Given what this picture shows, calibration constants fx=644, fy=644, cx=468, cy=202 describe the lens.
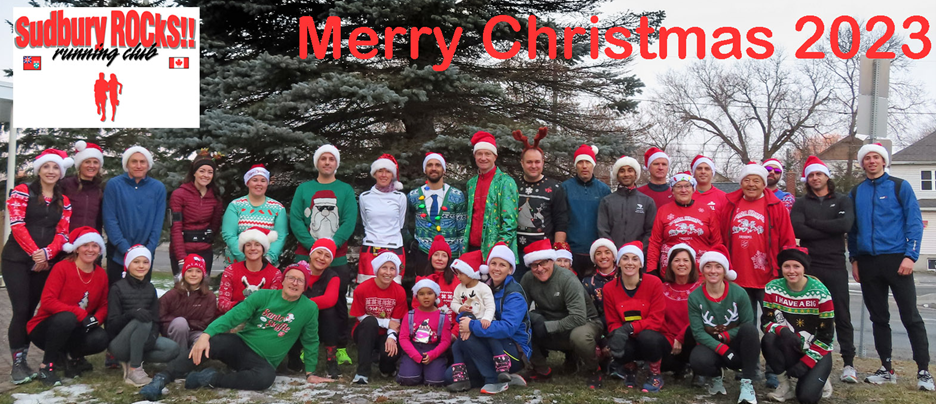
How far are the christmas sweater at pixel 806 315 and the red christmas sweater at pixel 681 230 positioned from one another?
670 millimetres

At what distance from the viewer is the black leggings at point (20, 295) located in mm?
5230

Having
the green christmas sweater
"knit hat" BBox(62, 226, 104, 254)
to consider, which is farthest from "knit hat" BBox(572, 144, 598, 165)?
"knit hat" BBox(62, 226, 104, 254)

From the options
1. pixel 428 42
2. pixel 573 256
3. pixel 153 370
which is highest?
pixel 428 42

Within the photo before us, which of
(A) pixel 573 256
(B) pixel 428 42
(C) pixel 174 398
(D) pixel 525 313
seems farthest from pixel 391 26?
(C) pixel 174 398

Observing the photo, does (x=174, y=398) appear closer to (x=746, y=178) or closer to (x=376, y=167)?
(x=376, y=167)

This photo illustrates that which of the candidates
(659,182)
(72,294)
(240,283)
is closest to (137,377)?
(72,294)

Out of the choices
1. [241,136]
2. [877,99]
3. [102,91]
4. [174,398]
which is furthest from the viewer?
[102,91]

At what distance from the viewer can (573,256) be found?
6.04 metres

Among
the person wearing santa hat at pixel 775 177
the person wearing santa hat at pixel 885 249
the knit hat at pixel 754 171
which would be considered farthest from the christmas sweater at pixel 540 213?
the person wearing santa hat at pixel 885 249

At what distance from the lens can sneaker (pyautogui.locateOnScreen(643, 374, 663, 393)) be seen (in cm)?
496

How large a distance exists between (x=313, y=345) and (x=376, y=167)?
1.79 m

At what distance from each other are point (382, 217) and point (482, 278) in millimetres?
1200

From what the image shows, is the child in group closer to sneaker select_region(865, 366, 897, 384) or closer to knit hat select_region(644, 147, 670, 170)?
knit hat select_region(644, 147, 670, 170)

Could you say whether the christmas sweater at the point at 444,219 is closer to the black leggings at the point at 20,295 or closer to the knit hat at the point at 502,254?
the knit hat at the point at 502,254
